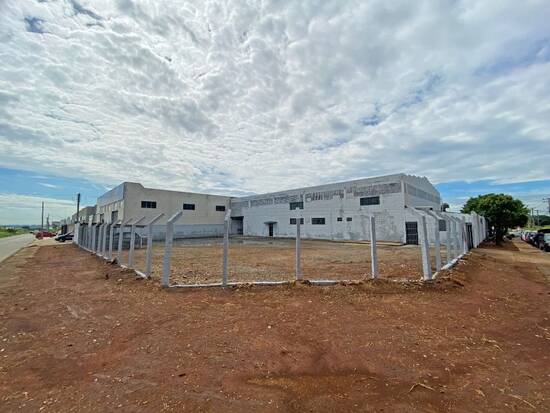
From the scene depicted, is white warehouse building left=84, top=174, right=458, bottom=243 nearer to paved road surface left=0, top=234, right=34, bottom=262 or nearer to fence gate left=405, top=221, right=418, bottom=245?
fence gate left=405, top=221, right=418, bottom=245

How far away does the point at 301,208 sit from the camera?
102 feet

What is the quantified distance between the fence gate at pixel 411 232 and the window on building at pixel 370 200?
3.22m

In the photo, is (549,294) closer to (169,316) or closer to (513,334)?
(513,334)

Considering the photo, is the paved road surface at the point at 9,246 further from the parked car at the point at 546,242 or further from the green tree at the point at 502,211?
the green tree at the point at 502,211

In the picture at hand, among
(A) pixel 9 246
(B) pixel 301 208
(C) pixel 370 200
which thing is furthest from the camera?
(B) pixel 301 208

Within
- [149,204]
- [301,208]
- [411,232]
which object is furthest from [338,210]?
[149,204]

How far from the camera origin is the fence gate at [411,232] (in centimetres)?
2243

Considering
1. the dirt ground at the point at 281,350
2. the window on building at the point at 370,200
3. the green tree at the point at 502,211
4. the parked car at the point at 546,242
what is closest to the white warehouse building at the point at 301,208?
the window on building at the point at 370,200

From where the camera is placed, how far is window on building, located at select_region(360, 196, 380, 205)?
2490 cm

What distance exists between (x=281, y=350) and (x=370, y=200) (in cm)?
2371

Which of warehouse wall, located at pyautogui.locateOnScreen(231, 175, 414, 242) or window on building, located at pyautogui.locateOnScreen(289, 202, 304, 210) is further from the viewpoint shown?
window on building, located at pyautogui.locateOnScreen(289, 202, 304, 210)

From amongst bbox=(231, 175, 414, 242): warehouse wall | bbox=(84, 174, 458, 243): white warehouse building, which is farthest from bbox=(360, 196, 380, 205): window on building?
bbox=(231, 175, 414, 242): warehouse wall

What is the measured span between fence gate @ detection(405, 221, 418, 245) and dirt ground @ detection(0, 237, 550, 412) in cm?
1701

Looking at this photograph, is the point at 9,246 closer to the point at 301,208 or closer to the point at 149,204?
the point at 149,204
